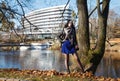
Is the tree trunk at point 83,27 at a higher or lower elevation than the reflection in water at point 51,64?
higher

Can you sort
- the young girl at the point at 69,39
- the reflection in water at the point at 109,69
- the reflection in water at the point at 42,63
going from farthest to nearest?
the reflection in water at the point at 42,63 → the reflection in water at the point at 109,69 → the young girl at the point at 69,39

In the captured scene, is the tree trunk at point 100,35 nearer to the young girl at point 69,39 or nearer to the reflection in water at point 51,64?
the young girl at point 69,39

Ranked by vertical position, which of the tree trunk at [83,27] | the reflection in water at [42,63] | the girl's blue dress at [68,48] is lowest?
the reflection in water at [42,63]

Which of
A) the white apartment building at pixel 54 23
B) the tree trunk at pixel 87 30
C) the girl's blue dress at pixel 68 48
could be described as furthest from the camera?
the white apartment building at pixel 54 23

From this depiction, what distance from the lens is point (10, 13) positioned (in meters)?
18.7

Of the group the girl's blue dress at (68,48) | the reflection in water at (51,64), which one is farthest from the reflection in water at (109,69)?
the girl's blue dress at (68,48)

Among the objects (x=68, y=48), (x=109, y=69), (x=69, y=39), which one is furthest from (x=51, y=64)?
(x=69, y=39)

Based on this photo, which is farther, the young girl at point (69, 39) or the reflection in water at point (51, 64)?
the reflection in water at point (51, 64)

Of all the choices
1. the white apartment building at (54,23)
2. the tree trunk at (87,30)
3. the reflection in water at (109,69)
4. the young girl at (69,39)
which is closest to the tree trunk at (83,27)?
the tree trunk at (87,30)

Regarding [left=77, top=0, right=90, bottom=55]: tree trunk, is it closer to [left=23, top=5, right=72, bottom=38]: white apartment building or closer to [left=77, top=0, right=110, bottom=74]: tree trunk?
[left=77, top=0, right=110, bottom=74]: tree trunk

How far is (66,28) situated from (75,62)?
6.01ft

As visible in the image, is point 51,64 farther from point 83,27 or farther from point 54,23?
point 83,27

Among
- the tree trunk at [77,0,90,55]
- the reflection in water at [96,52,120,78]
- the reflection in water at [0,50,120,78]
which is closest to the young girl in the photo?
the tree trunk at [77,0,90,55]

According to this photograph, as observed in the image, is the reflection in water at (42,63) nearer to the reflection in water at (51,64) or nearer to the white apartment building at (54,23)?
the reflection in water at (51,64)
